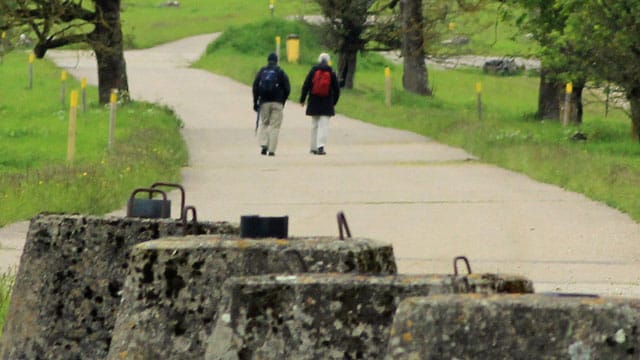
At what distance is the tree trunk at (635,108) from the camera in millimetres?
34281

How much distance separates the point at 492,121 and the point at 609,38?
739cm

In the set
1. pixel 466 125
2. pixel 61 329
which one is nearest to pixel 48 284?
pixel 61 329

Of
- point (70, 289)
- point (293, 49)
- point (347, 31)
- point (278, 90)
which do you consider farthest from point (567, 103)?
point (70, 289)

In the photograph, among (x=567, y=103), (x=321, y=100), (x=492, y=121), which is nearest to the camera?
(x=321, y=100)

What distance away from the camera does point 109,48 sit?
129 ft

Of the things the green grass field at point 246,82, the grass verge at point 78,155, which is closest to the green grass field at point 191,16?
the green grass field at point 246,82

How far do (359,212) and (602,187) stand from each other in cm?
365

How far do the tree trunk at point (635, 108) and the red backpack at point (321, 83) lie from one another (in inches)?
232

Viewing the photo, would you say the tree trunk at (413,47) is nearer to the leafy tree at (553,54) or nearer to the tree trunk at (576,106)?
the leafy tree at (553,54)

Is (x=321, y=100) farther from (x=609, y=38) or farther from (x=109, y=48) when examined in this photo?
(x=109, y=48)

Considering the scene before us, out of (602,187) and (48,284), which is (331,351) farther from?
(602,187)

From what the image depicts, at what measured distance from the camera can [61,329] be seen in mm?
7590

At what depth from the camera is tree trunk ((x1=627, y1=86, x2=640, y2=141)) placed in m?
34.3

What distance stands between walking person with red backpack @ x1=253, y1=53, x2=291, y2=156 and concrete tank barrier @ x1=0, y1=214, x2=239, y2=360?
2203 cm
